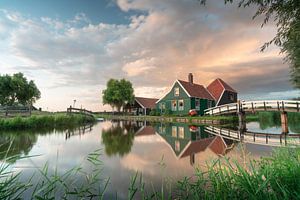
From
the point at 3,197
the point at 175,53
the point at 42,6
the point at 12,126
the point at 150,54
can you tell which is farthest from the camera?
the point at 150,54

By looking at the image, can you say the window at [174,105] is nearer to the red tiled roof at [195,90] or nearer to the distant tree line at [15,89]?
the red tiled roof at [195,90]

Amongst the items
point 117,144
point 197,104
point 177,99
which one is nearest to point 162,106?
point 177,99

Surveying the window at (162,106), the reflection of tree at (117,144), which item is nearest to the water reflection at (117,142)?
the reflection of tree at (117,144)

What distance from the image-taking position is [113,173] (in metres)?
4.68

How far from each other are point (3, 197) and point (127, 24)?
1328cm

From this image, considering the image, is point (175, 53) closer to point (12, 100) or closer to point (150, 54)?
point (150, 54)

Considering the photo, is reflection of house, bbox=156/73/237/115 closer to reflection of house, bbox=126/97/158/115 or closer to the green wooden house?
the green wooden house

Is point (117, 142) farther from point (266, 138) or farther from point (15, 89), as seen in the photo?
point (15, 89)

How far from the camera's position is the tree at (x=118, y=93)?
42.2 m

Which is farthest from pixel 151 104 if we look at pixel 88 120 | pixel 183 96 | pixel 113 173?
pixel 113 173

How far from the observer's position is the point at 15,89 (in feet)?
132

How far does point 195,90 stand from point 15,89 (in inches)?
1325

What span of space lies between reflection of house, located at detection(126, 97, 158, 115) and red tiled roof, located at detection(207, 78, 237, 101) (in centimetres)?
1177

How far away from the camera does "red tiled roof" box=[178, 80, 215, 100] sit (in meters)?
29.6
